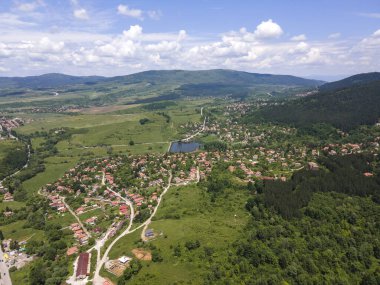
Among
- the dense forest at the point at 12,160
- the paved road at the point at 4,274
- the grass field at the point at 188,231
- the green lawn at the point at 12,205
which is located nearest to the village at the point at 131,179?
the paved road at the point at 4,274

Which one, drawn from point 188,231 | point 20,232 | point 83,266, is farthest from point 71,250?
point 188,231

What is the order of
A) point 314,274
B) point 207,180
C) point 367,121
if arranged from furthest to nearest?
point 367,121 < point 207,180 < point 314,274

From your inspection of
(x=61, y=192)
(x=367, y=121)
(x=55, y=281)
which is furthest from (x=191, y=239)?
(x=367, y=121)

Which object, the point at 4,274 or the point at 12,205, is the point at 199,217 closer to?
the point at 4,274

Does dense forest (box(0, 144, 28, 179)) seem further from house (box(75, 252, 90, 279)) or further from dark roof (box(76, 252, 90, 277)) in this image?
house (box(75, 252, 90, 279))

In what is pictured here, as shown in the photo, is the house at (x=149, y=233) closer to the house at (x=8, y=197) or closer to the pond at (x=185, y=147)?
the house at (x=8, y=197)

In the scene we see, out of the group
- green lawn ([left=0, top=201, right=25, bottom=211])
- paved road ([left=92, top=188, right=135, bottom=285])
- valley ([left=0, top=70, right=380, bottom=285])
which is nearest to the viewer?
paved road ([left=92, top=188, right=135, bottom=285])

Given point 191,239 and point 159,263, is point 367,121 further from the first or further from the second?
point 159,263

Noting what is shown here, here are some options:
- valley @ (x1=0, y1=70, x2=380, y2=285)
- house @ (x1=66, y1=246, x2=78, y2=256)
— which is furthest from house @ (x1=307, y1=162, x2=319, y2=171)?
house @ (x1=66, y1=246, x2=78, y2=256)
